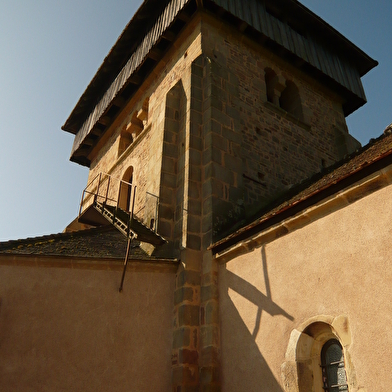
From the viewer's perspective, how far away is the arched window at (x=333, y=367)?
490 centimetres

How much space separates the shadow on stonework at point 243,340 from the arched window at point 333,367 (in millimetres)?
567

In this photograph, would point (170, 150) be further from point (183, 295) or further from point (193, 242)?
point (183, 295)

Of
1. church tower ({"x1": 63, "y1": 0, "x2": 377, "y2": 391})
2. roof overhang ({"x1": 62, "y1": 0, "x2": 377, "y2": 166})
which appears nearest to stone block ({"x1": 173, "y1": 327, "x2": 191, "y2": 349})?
church tower ({"x1": 63, "y1": 0, "x2": 377, "y2": 391})

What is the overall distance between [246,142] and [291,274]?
4376 millimetres

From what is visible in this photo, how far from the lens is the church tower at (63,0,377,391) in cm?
729

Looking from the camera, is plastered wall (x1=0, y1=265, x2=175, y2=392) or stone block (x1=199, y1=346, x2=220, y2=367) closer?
plastered wall (x1=0, y1=265, x2=175, y2=392)

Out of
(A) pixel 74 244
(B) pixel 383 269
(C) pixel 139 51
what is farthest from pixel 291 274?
(C) pixel 139 51

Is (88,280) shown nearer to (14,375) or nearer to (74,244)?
(74,244)

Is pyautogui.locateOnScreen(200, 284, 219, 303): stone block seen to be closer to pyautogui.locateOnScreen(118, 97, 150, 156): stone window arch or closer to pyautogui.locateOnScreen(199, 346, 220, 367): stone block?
pyautogui.locateOnScreen(199, 346, 220, 367): stone block

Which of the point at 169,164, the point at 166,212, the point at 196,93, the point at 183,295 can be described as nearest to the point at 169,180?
the point at 169,164

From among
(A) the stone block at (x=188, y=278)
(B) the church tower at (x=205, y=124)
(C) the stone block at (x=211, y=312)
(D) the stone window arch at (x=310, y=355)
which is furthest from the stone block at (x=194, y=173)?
(D) the stone window arch at (x=310, y=355)

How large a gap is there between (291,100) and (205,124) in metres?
4.42

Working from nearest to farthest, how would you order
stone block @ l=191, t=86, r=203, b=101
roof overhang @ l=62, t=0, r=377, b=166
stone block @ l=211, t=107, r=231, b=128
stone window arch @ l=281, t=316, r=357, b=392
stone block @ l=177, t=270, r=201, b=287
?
stone window arch @ l=281, t=316, r=357, b=392 < stone block @ l=177, t=270, r=201, b=287 < stone block @ l=211, t=107, r=231, b=128 < stone block @ l=191, t=86, r=203, b=101 < roof overhang @ l=62, t=0, r=377, b=166

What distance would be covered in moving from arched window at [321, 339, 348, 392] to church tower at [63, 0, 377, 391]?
5.72 feet
